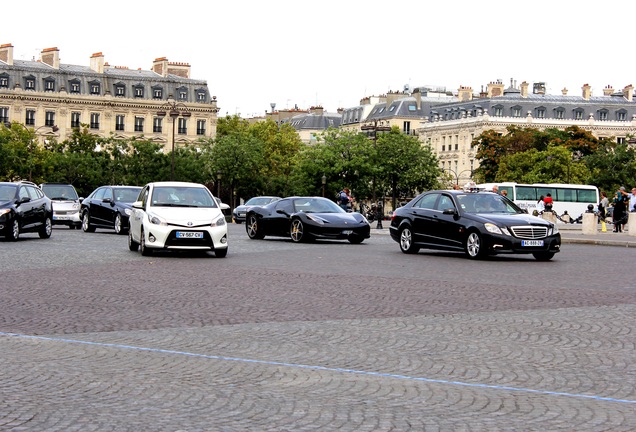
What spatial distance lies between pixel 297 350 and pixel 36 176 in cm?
7896

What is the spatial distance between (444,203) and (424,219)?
620 millimetres

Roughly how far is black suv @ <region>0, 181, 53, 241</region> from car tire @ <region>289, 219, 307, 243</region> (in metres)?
6.56

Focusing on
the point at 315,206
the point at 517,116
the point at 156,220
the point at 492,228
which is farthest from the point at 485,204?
the point at 517,116

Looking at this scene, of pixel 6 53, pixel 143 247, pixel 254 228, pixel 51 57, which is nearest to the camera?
pixel 143 247

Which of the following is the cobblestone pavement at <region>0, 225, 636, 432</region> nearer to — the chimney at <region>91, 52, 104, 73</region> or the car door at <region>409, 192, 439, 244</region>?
the car door at <region>409, 192, 439, 244</region>

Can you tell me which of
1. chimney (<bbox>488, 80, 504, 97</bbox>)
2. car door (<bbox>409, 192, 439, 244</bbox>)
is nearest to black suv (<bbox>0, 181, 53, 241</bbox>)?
car door (<bbox>409, 192, 439, 244</bbox>)

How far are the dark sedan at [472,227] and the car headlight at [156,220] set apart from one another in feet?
20.6

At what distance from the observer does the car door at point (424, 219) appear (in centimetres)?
2523

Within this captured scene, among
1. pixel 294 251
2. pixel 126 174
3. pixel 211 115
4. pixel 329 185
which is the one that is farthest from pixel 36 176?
pixel 294 251

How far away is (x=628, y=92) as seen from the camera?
514 feet

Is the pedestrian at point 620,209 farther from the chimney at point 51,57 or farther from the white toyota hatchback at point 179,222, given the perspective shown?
the chimney at point 51,57

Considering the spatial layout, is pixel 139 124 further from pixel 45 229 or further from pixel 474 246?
pixel 474 246

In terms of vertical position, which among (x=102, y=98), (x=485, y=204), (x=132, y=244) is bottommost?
(x=132, y=244)

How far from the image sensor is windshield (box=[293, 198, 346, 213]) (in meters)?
30.3
